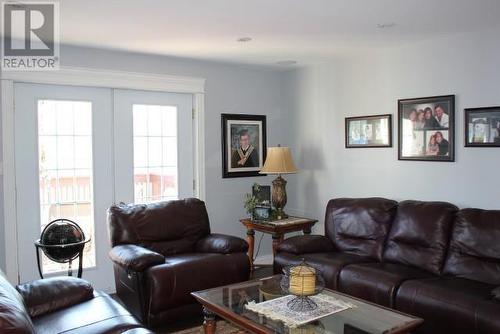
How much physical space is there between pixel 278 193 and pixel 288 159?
40 cm

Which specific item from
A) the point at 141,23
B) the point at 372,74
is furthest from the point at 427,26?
the point at 141,23

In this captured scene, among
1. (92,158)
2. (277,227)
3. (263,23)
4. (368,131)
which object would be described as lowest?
(277,227)

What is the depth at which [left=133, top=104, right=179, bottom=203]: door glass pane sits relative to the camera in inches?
184

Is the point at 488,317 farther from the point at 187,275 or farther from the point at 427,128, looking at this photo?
the point at 187,275

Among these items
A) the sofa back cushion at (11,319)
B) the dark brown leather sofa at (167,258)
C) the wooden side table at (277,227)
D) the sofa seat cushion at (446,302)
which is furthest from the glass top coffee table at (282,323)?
the wooden side table at (277,227)

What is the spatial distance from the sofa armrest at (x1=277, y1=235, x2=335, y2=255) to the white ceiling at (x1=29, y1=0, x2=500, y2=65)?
6.05ft

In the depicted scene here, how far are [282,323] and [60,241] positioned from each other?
2108 mm

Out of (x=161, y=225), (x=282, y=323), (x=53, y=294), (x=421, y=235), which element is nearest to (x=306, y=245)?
(x=421, y=235)

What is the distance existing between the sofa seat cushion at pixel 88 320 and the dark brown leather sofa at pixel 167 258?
0.69m

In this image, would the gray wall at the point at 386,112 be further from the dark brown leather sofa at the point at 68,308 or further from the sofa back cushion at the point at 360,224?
the dark brown leather sofa at the point at 68,308

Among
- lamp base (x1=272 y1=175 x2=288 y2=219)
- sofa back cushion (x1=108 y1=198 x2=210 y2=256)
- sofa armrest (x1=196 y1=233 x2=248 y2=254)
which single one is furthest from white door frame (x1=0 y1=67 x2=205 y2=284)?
sofa armrest (x1=196 y1=233 x2=248 y2=254)

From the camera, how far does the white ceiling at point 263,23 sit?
3.03m

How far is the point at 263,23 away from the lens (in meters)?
3.46

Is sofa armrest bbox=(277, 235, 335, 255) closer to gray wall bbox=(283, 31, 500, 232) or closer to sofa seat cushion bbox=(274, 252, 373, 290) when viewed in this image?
sofa seat cushion bbox=(274, 252, 373, 290)
